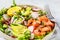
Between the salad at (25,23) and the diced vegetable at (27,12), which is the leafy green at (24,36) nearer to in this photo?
the salad at (25,23)

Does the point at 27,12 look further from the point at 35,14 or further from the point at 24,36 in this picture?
the point at 24,36

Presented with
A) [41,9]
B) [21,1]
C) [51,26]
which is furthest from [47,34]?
[21,1]

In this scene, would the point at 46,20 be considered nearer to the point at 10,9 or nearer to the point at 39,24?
the point at 39,24

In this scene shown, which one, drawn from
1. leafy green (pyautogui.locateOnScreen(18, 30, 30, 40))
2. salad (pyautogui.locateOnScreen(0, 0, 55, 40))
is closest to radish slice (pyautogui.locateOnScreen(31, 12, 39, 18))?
salad (pyautogui.locateOnScreen(0, 0, 55, 40))

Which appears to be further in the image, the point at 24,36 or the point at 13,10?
the point at 13,10

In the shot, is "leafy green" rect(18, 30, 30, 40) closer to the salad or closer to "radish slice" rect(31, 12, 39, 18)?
the salad

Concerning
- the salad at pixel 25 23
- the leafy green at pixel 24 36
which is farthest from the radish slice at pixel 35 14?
the leafy green at pixel 24 36

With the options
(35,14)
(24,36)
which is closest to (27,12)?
(35,14)

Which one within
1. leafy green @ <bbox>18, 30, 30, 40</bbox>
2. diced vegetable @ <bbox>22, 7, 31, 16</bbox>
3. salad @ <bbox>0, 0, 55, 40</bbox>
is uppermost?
diced vegetable @ <bbox>22, 7, 31, 16</bbox>
